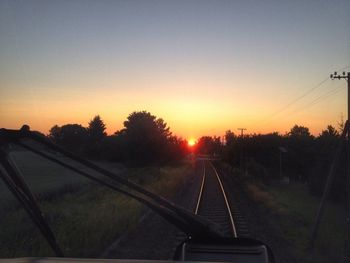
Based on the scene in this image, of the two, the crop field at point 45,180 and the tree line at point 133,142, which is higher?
the tree line at point 133,142

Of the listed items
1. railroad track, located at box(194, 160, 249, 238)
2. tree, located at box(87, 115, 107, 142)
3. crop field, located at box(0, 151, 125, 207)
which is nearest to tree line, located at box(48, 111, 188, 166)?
tree, located at box(87, 115, 107, 142)

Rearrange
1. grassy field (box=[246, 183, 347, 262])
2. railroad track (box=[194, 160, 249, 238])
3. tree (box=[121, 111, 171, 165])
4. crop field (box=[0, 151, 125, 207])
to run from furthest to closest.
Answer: tree (box=[121, 111, 171, 165]), crop field (box=[0, 151, 125, 207]), railroad track (box=[194, 160, 249, 238]), grassy field (box=[246, 183, 347, 262])

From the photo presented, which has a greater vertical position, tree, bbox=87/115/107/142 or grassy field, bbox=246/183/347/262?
tree, bbox=87/115/107/142

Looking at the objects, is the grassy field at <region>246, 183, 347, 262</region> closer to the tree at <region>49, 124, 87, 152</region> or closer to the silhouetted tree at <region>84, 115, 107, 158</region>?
the silhouetted tree at <region>84, 115, 107, 158</region>

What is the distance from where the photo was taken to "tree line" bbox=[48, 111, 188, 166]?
70.7 metres

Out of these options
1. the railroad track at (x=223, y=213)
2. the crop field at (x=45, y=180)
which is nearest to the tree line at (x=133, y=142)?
the crop field at (x=45, y=180)

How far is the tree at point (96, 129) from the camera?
8631 centimetres

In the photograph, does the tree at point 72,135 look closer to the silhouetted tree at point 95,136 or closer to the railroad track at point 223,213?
the silhouetted tree at point 95,136

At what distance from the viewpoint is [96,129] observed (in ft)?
297

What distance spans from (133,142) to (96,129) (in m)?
21.6

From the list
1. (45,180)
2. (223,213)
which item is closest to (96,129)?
(45,180)

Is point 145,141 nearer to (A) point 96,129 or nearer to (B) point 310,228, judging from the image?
(A) point 96,129

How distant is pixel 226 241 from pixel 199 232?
0.29 meters

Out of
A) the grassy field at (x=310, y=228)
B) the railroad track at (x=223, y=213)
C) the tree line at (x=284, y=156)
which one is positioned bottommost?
the grassy field at (x=310, y=228)
